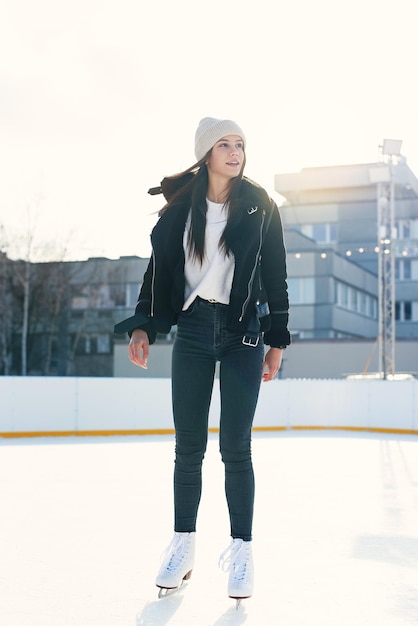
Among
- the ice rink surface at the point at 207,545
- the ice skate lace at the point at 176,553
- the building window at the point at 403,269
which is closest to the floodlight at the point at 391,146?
the ice rink surface at the point at 207,545

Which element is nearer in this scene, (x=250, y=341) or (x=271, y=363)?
(x=250, y=341)

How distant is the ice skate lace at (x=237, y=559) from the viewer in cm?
262

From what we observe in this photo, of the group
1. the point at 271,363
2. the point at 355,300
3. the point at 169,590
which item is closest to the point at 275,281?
the point at 271,363

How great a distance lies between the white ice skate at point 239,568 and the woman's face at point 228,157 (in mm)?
1159

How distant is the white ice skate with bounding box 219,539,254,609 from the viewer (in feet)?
8.42

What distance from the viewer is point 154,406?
42.9 feet

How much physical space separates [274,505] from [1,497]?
1.72 meters

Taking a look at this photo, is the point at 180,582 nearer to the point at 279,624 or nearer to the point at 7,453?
the point at 279,624

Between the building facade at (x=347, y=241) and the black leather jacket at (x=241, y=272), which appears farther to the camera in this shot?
the building facade at (x=347, y=241)

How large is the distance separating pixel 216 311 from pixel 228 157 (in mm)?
494

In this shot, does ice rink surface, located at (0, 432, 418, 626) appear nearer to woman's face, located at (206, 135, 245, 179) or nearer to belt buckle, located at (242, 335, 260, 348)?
belt buckle, located at (242, 335, 260, 348)

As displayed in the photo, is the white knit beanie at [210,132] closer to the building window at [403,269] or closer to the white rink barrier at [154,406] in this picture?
the white rink barrier at [154,406]

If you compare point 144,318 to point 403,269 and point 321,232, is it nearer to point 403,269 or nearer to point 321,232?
point 403,269

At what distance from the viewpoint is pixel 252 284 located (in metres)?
2.69
